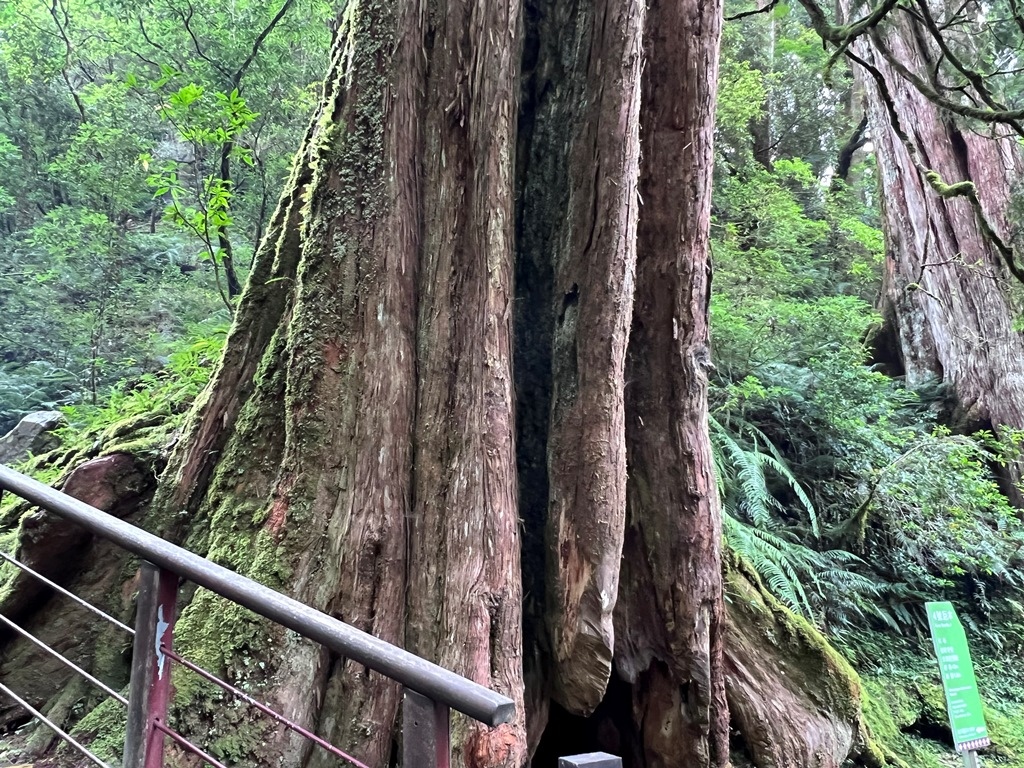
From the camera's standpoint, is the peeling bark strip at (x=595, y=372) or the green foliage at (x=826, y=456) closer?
the peeling bark strip at (x=595, y=372)

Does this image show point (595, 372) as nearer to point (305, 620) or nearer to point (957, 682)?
point (305, 620)

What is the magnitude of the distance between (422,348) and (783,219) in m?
6.87

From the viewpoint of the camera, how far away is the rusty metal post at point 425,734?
45.3 inches

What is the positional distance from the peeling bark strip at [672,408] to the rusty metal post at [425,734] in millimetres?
1941

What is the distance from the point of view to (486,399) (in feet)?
8.66

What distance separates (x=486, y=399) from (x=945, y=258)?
8.03m

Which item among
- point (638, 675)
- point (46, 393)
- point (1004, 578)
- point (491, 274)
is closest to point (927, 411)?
point (1004, 578)

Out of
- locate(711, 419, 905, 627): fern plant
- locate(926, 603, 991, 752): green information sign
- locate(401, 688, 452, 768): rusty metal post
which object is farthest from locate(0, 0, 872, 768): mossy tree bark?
locate(711, 419, 905, 627): fern plant

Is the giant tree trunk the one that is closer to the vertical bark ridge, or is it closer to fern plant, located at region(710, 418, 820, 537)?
fern plant, located at region(710, 418, 820, 537)

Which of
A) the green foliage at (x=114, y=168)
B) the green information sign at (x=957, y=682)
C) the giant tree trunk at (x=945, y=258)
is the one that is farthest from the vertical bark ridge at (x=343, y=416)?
the giant tree trunk at (x=945, y=258)

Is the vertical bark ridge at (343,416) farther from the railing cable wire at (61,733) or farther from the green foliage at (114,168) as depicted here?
the green foliage at (114,168)

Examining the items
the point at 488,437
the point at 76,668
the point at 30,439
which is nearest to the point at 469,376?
the point at 488,437

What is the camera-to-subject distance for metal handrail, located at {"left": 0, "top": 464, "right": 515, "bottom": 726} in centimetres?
110

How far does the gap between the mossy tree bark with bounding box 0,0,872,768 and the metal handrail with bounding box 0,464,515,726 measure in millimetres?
886
